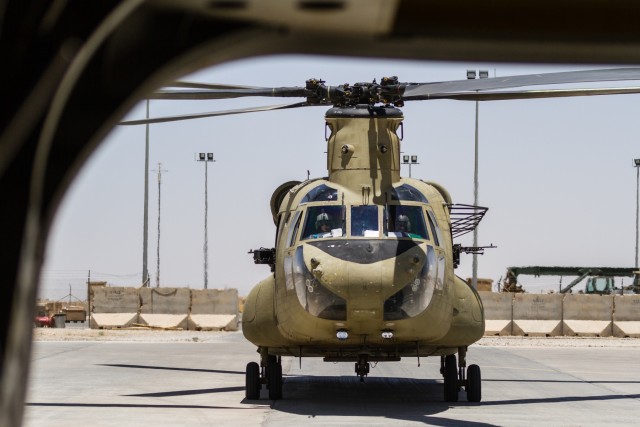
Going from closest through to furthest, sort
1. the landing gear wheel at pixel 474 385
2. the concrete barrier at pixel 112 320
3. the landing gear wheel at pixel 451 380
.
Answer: the landing gear wheel at pixel 451 380 < the landing gear wheel at pixel 474 385 < the concrete barrier at pixel 112 320

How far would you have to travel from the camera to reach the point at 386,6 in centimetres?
316

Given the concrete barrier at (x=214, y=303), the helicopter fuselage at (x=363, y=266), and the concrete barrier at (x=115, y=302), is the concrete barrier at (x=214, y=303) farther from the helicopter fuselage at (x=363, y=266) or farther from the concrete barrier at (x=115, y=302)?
the helicopter fuselage at (x=363, y=266)

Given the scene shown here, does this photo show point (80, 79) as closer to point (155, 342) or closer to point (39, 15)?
point (39, 15)

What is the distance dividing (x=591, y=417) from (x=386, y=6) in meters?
11.1

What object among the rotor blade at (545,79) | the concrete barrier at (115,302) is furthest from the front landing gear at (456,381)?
the concrete barrier at (115,302)

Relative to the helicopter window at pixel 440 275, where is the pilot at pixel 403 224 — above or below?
above

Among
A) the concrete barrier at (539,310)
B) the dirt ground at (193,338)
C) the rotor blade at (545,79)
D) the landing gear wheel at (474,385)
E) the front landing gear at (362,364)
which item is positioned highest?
the rotor blade at (545,79)

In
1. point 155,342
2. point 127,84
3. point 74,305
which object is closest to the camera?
point 127,84

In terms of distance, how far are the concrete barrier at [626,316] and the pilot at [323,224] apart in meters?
29.1

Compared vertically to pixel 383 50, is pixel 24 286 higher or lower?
lower

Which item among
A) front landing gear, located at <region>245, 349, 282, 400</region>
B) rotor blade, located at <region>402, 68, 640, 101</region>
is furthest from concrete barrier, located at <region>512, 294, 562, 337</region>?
rotor blade, located at <region>402, 68, 640, 101</region>

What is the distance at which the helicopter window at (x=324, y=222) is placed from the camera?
1352 centimetres

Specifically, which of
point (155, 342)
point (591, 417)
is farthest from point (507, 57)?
point (155, 342)

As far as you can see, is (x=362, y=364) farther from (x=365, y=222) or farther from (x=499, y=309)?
(x=499, y=309)
